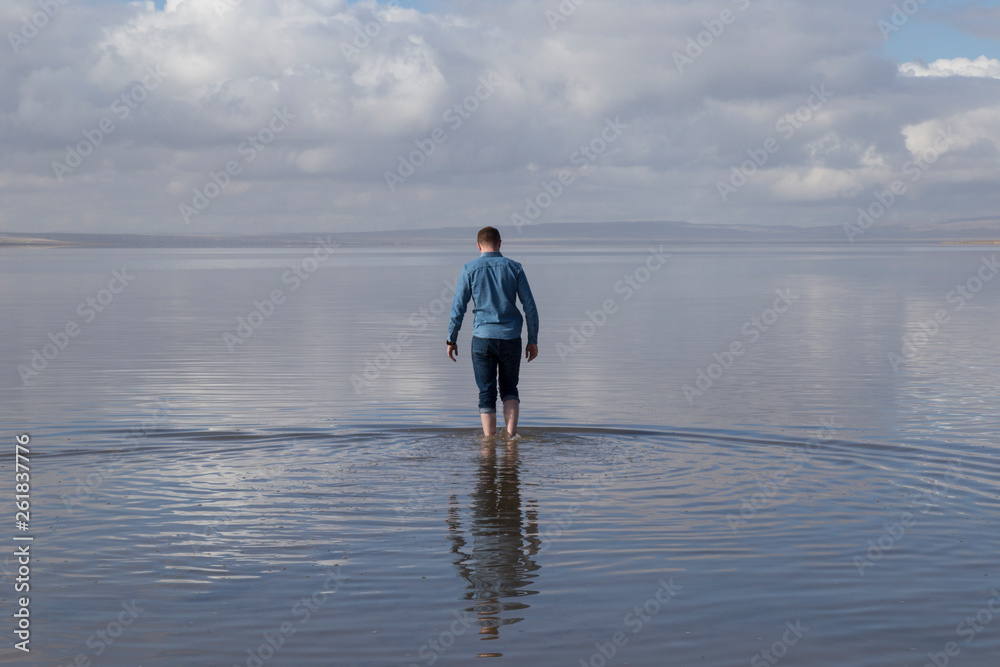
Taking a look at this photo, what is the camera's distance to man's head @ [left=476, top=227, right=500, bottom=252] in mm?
11148

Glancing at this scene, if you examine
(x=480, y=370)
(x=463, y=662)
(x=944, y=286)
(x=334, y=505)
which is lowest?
(x=463, y=662)

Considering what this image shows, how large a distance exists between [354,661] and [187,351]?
17064 millimetres

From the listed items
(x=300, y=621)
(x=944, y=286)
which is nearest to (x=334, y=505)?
(x=300, y=621)

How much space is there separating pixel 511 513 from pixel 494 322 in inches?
133

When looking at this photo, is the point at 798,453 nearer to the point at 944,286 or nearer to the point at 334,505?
the point at 334,505

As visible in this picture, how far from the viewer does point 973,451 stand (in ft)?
35.0

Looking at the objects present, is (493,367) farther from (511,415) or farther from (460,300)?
(460,300)

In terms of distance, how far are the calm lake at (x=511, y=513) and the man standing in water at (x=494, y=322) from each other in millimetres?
510

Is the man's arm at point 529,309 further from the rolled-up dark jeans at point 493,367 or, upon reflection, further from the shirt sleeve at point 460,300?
the shirt sleeve at point 460,300

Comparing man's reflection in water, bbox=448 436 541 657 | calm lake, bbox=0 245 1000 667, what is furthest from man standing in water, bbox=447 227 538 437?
man's reflection in water, bbox=448 436 541 657

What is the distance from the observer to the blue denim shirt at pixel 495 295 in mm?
11133

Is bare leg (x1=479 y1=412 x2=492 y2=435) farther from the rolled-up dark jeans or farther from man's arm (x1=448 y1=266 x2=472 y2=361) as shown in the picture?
man's arm (x1=448 y1=266 x2=472 y2=361)

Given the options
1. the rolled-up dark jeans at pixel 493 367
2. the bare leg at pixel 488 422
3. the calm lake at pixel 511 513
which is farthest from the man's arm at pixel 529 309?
the calm lake at pixel 511 513

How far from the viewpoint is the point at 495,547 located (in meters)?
7.20
